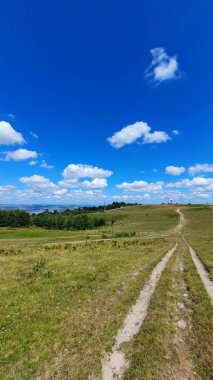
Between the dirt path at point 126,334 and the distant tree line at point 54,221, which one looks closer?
the dirt path at point 126,334

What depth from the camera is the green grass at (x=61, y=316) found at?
30.1ft

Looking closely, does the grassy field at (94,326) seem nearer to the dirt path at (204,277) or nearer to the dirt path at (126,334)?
the dirt path at (126,334)

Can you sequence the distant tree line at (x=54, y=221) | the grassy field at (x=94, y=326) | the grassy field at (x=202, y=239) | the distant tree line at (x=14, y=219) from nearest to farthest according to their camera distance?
the grassy field at (x=94, y=326)
the grassy field at (x=202, y=239)
the distant tree line at (x=54, y=221)
the distant tree line at (x=14, y=219)

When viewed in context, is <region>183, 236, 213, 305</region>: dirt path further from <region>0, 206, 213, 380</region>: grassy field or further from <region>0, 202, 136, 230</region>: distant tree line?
<region>0, 202, 136, 230</region>: distant tree line

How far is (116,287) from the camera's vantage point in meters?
17.2

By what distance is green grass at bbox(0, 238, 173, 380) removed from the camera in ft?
30.1

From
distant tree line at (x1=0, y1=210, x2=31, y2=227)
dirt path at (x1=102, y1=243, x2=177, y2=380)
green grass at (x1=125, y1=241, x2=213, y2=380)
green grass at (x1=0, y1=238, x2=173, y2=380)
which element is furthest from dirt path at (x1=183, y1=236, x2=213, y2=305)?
distant tree line at (x1=0, y1=210, x2=31, y2=227)

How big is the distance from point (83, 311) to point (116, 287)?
4.30m

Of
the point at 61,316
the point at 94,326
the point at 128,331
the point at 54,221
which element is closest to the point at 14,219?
the point at 54,221

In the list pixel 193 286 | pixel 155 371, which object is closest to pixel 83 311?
pixel 155 371

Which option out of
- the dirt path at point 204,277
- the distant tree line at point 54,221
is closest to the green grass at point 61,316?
the dirt path at point 204,277

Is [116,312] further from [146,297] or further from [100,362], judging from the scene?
[100,362]

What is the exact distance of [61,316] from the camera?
41.9ft

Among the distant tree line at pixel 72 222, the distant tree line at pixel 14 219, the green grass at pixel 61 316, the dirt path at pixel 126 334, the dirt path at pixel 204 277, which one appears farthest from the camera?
the distant tree line at pixel 14 219
